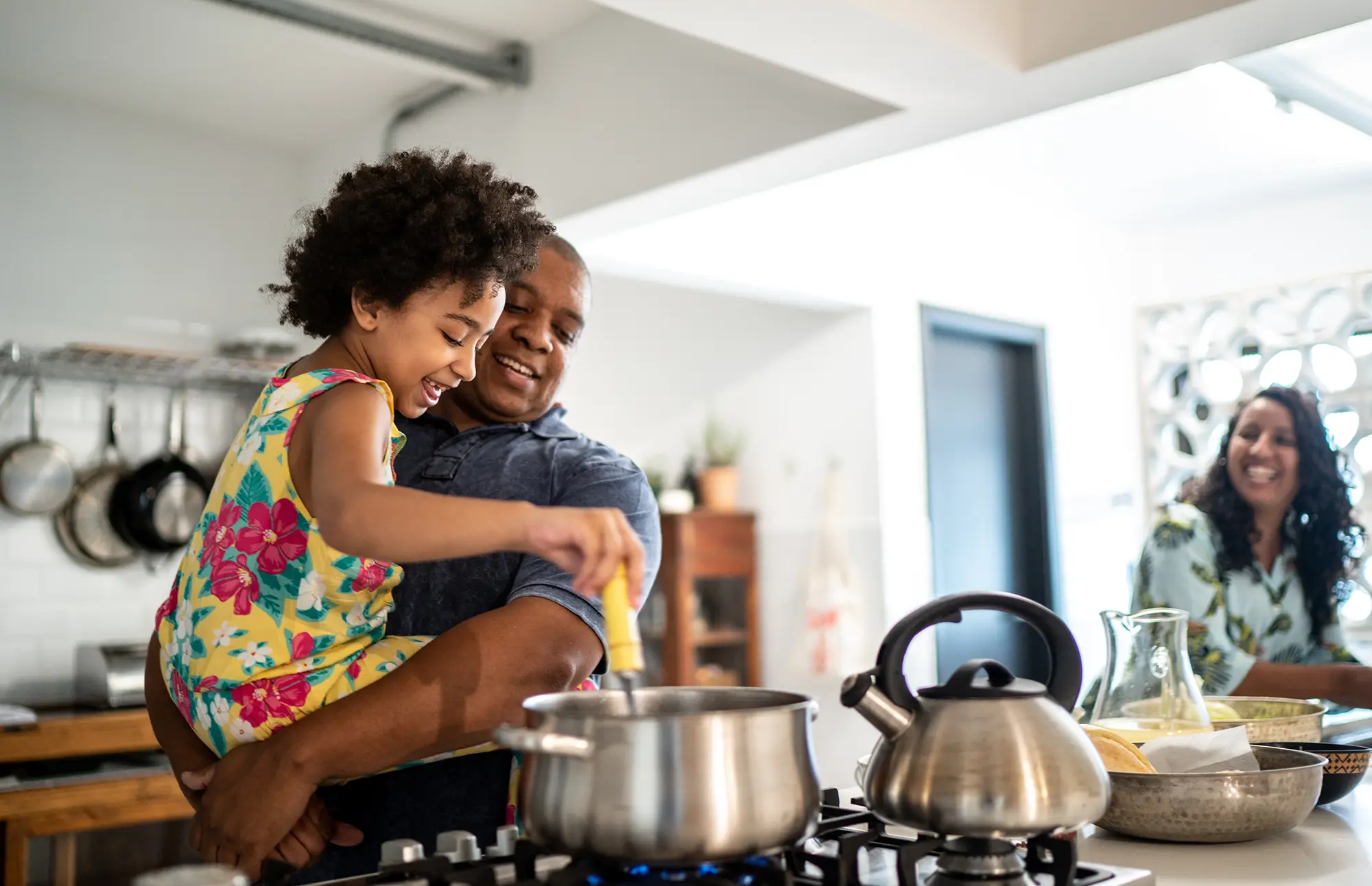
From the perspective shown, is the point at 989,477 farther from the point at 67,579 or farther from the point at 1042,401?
the point at 67,579

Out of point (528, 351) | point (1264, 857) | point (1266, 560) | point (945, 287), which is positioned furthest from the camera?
point (945, 287)

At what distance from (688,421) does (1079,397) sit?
5.99ft

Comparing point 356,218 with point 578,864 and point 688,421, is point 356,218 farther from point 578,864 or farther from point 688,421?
point 688,421

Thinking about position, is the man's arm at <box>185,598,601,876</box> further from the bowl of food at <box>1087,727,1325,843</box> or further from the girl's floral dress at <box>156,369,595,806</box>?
the bowl of food at <box>1087,727,1325,843</box>

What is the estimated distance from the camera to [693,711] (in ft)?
3.19

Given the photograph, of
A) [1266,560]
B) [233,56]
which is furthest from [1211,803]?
[233,56]

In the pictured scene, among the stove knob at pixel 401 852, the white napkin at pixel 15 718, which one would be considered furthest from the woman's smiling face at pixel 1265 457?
the white napkin at pixel 15 718

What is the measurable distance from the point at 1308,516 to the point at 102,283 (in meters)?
3.59

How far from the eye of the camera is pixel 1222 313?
17.0 ft

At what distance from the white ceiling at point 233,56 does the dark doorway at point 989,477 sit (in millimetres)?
→ 2139

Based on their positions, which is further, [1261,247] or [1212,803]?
[1261,247]

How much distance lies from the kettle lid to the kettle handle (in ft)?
0.09

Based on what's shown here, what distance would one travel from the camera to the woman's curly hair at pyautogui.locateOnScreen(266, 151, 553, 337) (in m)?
1.20

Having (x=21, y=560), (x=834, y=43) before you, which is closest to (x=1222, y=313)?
(x=834, y=43)
